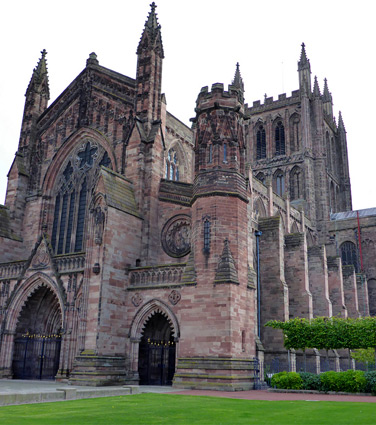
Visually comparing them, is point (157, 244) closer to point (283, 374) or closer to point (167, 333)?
point (167, 333)

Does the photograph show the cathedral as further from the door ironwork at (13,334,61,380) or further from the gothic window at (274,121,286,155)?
the gothic window at (274,121,286,155)

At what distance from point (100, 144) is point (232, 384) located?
18.2 meters

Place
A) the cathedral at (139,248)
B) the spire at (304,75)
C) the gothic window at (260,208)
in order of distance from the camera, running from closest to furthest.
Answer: the cathedral at (139,248) → the gothic window at (260,208) → the spire at (304,75)

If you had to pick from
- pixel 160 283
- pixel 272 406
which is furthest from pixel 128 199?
pixel 272 406

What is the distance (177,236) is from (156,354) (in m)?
6.57

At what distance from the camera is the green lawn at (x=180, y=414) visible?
992cm

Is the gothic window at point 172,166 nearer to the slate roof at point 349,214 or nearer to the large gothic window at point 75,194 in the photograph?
the large gothic window at point 75,194

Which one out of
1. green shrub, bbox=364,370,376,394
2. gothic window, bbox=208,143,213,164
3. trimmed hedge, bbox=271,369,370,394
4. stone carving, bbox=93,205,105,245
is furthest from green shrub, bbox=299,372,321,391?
stone carving, bbox=93,205,105,245

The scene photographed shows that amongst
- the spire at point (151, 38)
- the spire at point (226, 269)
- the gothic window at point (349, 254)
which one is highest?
the spire at point (151, 38)

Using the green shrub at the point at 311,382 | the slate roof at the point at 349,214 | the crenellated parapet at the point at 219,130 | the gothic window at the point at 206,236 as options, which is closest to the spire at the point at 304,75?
the slate roof at the point at 349,214

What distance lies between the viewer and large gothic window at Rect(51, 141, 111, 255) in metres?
31.5

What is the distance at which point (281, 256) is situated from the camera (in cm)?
3356

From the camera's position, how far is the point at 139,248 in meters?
27.1

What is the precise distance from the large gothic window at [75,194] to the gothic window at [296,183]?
1343 inches
